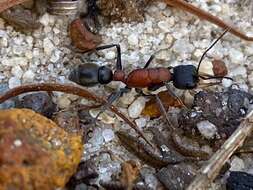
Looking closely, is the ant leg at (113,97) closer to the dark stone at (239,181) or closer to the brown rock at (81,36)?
the brown rock at (81,36)

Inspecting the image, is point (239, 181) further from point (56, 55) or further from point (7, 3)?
point (7, 3)

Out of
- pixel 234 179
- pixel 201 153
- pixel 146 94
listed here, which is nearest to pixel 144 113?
pixel 146 94

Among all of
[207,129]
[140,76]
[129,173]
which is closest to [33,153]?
[129,173]

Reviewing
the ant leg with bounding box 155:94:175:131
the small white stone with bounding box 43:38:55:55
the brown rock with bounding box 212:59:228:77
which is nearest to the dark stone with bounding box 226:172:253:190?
the ant leg with bounding box 155:94:175:131

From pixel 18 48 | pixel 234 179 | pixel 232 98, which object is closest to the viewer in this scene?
pixel 234 179

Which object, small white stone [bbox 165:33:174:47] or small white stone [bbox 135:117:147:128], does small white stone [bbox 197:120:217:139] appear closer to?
small white stone [bbox 135:117:147:128]

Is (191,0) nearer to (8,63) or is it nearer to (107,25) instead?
(107,25)
